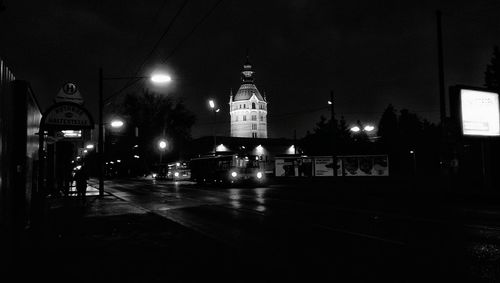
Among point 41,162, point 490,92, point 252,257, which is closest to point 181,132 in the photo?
point 490,92

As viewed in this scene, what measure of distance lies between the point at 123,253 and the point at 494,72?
7947cm

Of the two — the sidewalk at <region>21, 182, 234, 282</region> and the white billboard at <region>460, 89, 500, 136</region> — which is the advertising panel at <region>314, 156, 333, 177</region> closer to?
the white billboard at <region>460, 89, 500, 136</region>

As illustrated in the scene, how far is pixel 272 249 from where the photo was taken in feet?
27.8

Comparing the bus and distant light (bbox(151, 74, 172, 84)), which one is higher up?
distant light (bbox(151, 74, 172, 84))

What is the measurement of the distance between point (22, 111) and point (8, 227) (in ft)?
9.59

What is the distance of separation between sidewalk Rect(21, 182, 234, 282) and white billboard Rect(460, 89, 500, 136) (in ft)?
59.2

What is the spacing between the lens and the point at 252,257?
306 inches

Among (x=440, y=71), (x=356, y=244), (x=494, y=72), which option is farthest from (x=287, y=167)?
(x=494, y=72)

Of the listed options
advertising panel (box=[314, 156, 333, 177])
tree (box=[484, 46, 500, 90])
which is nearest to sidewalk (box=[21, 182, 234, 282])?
advertising panel (box=[314, 156, 333, 177])

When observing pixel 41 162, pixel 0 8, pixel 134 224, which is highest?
pixel 0 8

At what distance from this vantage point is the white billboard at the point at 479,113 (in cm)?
2333

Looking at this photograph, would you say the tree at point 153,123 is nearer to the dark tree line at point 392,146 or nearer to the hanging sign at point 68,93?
the dark tree line at point 392,146

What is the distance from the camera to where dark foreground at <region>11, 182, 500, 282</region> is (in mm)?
6523

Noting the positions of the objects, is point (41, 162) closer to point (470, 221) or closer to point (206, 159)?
Result: point (470, 221)
